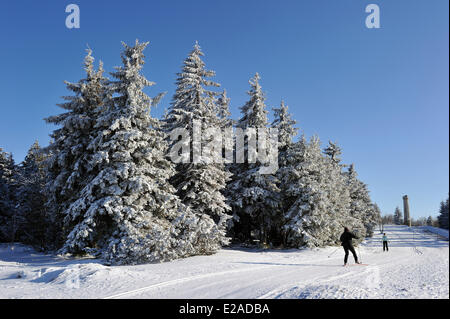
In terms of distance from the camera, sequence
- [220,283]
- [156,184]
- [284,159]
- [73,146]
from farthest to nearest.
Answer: [284,159] → [73,146] → [156,184] → [220,283]

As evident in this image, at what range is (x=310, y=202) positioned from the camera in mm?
21812

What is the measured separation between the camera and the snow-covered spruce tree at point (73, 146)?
18.7 meters

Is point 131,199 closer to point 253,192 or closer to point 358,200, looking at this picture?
point 253,192

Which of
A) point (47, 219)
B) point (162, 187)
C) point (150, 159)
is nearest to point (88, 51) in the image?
point (150, 159)

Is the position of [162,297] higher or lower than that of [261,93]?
lower

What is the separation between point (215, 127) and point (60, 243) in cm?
1538

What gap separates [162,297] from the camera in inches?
291

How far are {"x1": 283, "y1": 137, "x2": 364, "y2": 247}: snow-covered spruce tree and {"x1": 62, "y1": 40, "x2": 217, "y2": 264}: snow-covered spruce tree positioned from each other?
7828 mm

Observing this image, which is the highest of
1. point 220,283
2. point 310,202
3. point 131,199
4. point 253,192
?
point 253,192

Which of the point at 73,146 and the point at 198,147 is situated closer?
the point at 73,146

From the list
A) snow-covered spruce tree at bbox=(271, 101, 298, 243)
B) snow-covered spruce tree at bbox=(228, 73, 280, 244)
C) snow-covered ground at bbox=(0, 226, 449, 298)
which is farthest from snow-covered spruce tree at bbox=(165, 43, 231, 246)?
snow-covered ground at bbox=(0, 226, 449, 298)

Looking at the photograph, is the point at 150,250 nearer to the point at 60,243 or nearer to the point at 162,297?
the point at 162,297

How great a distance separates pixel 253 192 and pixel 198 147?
568 centimetres

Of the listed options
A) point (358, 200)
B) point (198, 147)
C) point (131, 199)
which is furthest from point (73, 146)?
point (358, 200)
